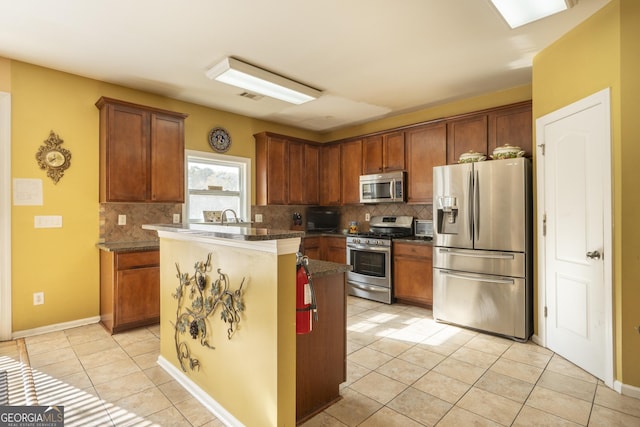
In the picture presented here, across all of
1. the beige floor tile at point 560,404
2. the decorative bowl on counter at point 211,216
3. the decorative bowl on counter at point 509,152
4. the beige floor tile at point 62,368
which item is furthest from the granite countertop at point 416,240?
the beige floor tile at point 62,368

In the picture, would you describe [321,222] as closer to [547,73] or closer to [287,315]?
[547,73]

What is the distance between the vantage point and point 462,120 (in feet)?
13.7

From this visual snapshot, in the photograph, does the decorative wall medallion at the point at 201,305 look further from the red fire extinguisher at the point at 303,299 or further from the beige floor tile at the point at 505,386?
the beige floor tile at the point at 505,386

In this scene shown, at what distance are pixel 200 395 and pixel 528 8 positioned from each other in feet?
11.5

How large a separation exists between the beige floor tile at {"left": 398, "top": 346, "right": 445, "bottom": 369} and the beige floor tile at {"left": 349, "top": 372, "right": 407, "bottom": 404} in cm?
40

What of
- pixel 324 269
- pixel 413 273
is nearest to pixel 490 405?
pixel 324 269

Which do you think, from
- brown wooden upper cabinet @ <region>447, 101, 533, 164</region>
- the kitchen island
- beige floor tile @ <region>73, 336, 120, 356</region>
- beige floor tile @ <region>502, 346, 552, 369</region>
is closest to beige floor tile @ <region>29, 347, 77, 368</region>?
beige floor tile @ <region>73, 336, 120, 356</region>

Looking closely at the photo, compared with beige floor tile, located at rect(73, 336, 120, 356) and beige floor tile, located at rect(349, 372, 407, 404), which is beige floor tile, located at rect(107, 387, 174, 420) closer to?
beige floor tile, located at rect(73, 336, 120, 356)

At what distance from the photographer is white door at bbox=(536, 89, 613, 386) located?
2.39 m

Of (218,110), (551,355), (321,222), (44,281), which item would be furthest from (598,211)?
(44,281)

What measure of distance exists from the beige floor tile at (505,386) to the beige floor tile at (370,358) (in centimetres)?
73

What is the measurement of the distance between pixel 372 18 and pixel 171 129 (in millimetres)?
2687

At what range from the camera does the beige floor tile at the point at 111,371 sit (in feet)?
8.05

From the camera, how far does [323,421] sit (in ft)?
6.45
